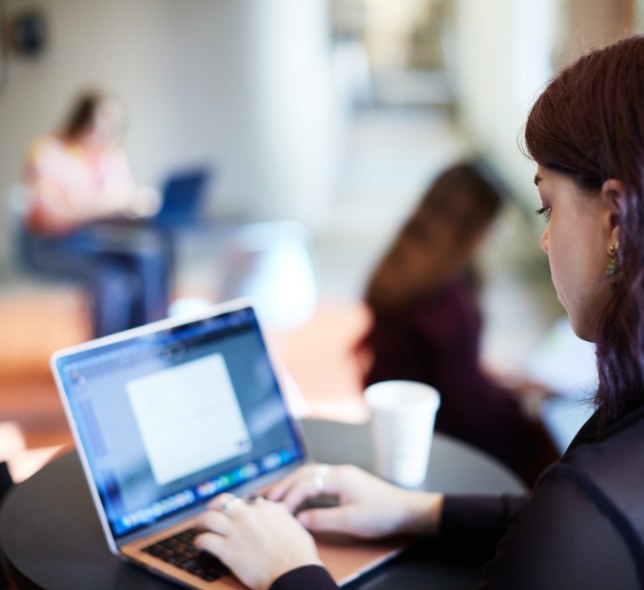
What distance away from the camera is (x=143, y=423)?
1098 mm

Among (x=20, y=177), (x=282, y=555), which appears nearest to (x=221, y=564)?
(x=282, y=555)

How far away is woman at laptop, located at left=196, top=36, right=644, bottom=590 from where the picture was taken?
0.72m

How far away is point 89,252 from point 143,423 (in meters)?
2.98

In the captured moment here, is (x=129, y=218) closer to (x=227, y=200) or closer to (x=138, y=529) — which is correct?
(x=227, y=200)

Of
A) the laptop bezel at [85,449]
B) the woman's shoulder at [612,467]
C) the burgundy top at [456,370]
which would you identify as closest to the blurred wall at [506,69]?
the burgundy top at [456,370]

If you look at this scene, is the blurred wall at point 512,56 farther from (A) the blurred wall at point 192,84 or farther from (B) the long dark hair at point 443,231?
(A) the blurred wall at point 192,84

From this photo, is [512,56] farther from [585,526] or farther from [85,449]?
[585,526]

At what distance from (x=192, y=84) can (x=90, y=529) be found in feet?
15.5

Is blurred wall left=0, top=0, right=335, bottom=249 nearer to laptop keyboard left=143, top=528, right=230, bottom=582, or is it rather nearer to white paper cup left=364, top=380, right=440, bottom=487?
white paper cup left=364, top=380, right=440, bottom=487

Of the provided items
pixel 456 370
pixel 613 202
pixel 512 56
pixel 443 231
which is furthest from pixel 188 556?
pixel 512 56

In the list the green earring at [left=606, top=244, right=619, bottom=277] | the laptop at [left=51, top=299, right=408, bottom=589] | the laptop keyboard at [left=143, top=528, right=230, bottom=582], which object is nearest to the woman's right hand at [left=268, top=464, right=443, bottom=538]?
the laptop at [left=51, top=299, right=408, bottom=589]

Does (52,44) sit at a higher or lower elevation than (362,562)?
higher

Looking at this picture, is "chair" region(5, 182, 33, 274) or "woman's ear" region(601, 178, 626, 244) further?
"chair" region(5, 182, 33, 274)

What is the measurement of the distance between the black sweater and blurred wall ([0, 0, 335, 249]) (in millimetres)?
4542
